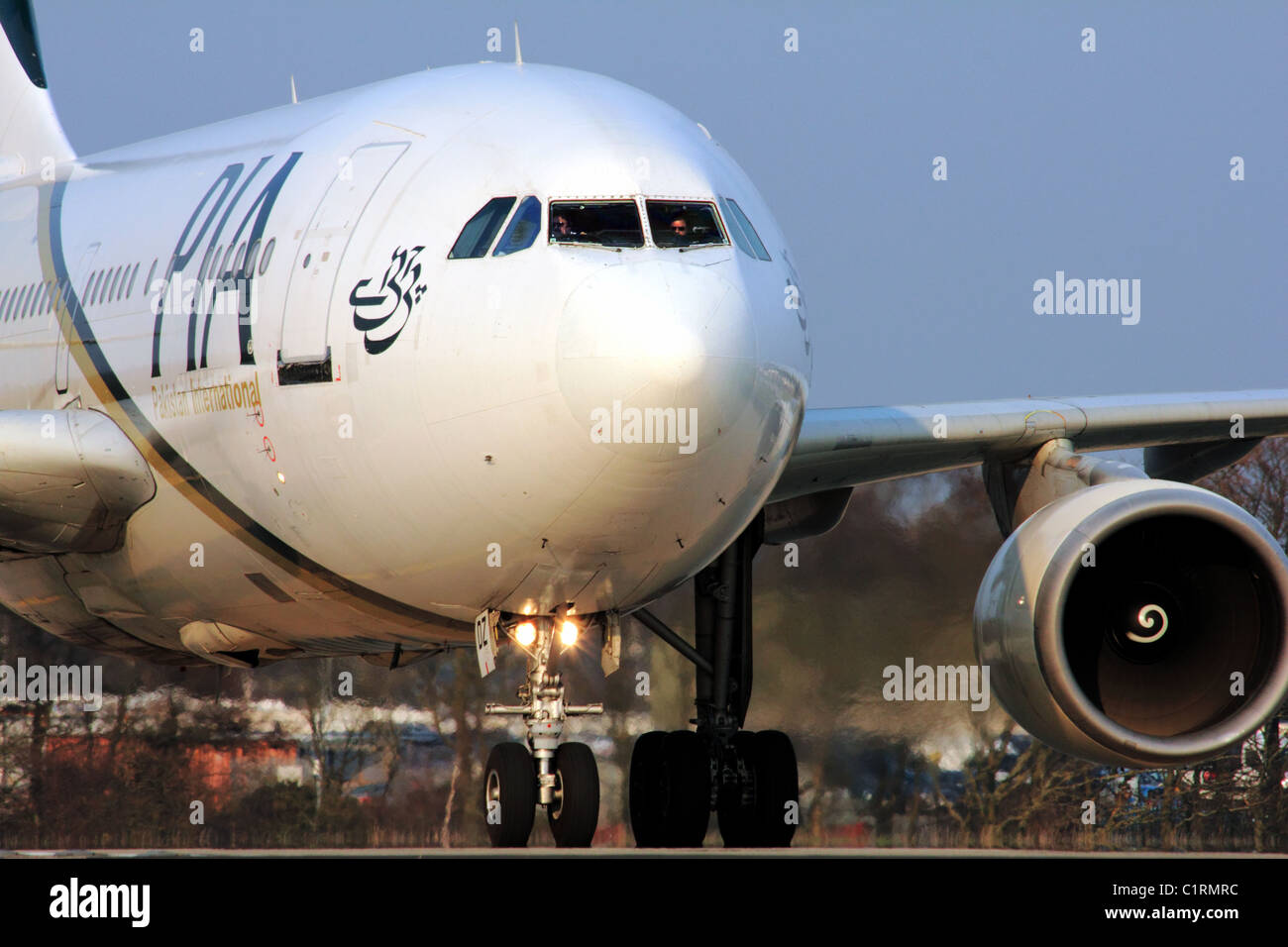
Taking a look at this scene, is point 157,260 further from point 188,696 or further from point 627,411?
point 188,696

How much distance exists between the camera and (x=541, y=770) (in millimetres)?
9398

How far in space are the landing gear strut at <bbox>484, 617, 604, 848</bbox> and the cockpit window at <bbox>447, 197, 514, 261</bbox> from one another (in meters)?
1.89

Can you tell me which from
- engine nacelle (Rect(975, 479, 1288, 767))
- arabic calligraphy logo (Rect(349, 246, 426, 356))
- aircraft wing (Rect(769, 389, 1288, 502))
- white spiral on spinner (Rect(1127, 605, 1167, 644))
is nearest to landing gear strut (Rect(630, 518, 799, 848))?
aircraft wing (Rect(769, 389, 1288, 502))

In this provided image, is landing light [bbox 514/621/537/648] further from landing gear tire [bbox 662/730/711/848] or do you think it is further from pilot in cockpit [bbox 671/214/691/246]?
landing gear tire [bbox 662/730/711/848]

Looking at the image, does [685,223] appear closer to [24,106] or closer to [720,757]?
[720,757]

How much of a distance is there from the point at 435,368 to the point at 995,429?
16.7ft

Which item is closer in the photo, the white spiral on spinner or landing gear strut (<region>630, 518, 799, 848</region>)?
the white spiral on spinner

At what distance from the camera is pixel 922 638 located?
20812 mm

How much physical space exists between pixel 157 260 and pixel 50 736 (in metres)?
12.4

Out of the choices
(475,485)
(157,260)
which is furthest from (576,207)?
(157,260)

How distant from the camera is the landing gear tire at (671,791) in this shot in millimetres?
12016

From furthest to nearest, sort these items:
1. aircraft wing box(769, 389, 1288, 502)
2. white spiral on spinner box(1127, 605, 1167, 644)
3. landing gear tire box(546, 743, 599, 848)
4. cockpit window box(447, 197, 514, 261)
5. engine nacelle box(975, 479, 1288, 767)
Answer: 1. aircraft wing box(769, 389, 1288, 502)
2. white spiral on spinner box(1127, 605, 1167, 644)
3. engine nacelle box(975, 479, 1288, 767)
4. landing gear tire box(546, 743, 599, 848)
5. cockpit window box(447, 197, 514, 261)

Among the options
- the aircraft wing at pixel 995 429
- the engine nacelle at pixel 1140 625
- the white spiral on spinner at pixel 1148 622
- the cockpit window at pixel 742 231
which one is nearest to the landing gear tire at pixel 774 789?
the aircraft wing at pixel 995 429

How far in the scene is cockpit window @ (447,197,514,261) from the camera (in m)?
8.36
